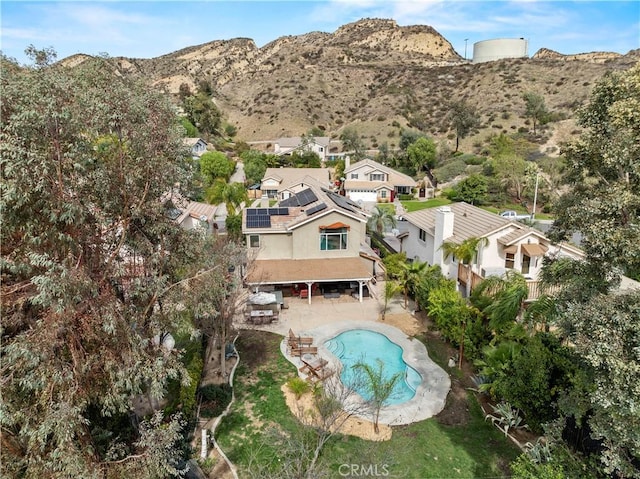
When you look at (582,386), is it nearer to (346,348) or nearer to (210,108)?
(346,348)

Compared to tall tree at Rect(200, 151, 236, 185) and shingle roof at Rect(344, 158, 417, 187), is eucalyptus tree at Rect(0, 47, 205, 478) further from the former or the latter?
tall tree at Rect(200, 151, 236, 185)

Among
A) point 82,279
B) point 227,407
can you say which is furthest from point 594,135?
point 227,407

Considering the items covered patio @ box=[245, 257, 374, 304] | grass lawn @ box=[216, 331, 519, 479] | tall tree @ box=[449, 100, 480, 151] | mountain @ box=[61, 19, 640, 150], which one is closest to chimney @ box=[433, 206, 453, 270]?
covered patio @ box=[245, 257, 374, 304]

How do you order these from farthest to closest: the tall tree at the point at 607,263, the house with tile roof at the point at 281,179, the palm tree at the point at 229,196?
the house with tile roof at the point at 281,179, the palm tree at the point at 229,196, the tall tree at the point at 607,263

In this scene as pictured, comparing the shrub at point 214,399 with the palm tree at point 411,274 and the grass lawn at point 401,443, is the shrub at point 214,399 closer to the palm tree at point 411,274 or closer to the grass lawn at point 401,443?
the grass lawn at point 401,443

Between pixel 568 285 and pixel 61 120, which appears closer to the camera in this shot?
pixel 61 120

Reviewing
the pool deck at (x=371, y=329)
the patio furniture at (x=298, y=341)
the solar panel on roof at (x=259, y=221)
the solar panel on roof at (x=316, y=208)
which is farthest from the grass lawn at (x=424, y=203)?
the patio furniture at (x=298, y=341)

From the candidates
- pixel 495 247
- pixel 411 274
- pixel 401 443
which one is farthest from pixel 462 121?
pixel 401 443
